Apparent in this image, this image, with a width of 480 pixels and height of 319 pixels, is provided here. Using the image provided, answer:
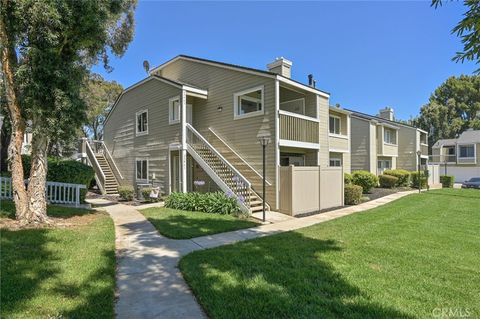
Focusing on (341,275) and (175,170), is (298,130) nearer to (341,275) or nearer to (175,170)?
(175,170)

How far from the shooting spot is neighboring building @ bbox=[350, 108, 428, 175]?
2398 centimetres

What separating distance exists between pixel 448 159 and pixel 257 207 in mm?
43185

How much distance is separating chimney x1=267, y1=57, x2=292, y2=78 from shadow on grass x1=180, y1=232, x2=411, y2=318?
10.0 metres

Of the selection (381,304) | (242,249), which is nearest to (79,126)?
(242,249)

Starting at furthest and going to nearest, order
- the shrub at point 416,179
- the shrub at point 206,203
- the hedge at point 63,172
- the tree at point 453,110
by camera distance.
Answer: the tree at point 453,110, the shrub at point 416,179, the hedge at point 63,172, the shrub at point 206,203

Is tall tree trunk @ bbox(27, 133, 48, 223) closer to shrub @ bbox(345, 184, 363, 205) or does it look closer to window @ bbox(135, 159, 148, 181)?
window @ bbox(135, 159, 148, 181)

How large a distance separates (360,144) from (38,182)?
22902 millimetres

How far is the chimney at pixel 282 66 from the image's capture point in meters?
14.1

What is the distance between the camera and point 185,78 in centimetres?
1694

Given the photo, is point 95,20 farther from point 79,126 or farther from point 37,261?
Answer: point 37,261

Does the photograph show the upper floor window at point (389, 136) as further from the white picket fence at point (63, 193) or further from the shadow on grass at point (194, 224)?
the white picket fence at point (63, 193)

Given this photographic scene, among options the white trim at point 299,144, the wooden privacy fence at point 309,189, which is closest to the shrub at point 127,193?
the wooden privacy fence at point 309,189

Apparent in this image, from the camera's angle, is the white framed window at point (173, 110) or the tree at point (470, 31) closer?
the tree at point (470, 31)

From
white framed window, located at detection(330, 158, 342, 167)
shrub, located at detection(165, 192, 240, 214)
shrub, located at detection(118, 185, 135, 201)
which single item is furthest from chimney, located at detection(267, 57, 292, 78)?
shrub, located at detection(118, 185, 135, 201)
